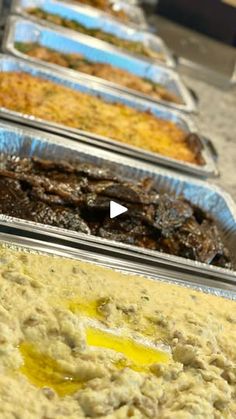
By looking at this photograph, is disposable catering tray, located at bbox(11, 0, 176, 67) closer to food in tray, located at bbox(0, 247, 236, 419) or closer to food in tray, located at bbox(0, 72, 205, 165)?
food in tray, located at bbox(0, 72, 205, 165)

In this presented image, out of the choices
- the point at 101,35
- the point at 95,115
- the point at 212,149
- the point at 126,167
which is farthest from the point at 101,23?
the point at 126,167

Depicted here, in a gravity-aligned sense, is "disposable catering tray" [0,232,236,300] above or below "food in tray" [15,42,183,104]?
above

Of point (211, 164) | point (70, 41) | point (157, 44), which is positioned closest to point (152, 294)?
point (211, 164)

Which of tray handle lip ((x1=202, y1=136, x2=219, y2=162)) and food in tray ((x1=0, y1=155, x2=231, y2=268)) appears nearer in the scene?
food in tray ((x1=0, y1=155, x2=231, y2=268))

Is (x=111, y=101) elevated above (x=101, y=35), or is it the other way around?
(x=111, y=101)

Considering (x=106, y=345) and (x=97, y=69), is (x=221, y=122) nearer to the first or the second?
(x=97, y=69)

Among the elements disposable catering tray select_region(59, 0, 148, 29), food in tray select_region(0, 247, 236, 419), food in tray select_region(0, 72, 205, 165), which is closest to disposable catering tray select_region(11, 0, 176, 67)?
disposable catering tray select_region(59, 0, 148, 29)
